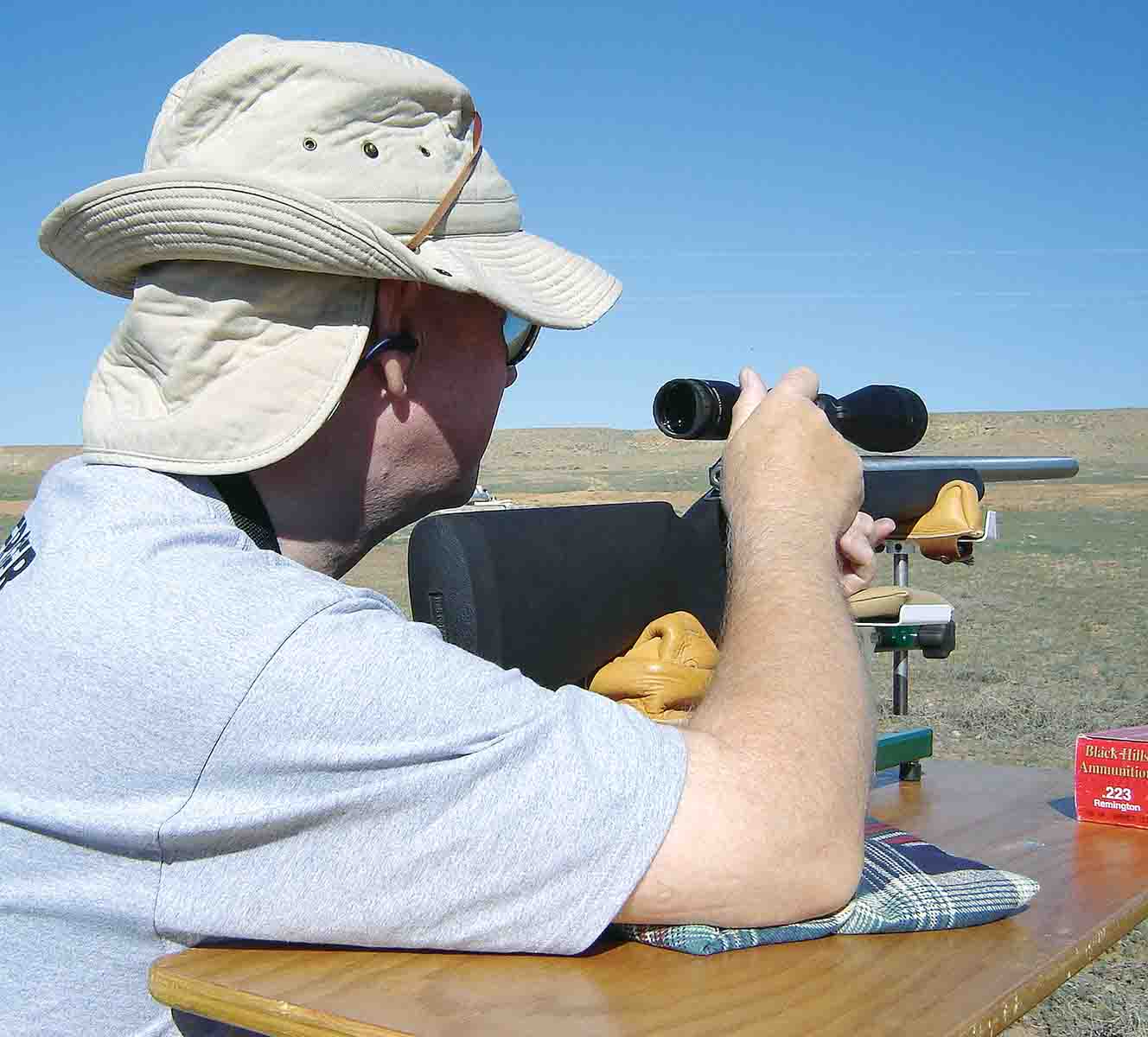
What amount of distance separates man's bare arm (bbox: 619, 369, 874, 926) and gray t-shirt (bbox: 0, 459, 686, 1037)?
5cm

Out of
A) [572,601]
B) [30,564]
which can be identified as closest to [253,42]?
[30,564]

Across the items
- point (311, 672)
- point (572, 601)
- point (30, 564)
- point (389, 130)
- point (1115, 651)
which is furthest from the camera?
point (1115, 651)

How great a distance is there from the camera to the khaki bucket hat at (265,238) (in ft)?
4.80

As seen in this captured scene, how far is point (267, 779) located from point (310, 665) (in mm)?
127

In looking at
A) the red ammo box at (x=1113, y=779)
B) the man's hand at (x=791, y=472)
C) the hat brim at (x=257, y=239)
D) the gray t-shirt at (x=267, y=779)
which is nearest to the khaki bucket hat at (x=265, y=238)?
the hat brim at (x=257, y=239)

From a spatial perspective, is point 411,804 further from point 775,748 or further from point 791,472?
point 791,472

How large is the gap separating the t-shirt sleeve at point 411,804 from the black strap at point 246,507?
309mm

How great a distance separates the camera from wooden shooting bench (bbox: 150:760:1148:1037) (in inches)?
46.0

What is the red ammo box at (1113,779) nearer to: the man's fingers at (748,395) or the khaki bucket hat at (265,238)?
the man's fingers at (748,395)

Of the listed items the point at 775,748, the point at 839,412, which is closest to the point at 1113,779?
the point at 839,412

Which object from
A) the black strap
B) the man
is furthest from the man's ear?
the black strap

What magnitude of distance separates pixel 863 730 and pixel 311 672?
63cm

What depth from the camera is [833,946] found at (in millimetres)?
1370

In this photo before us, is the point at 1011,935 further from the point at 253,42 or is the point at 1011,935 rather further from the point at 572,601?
the point at 253,42
